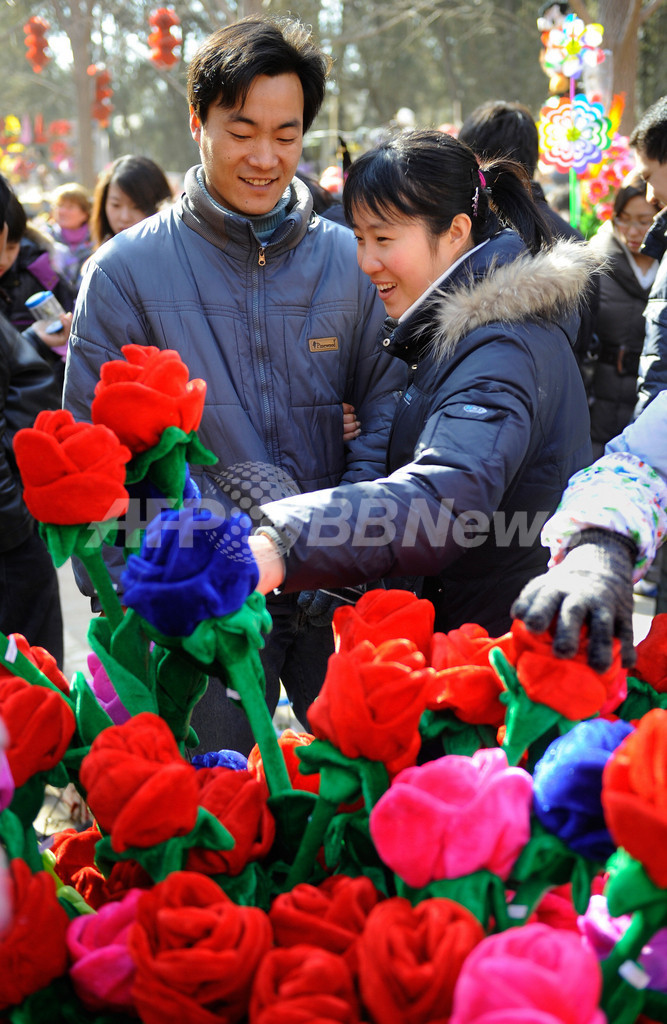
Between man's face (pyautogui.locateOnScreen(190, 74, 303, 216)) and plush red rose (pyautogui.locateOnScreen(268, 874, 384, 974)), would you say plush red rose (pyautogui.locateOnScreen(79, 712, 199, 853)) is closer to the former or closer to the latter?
plush red rose (pyautogui.locateOnScreen(268, 874, 384, 974))

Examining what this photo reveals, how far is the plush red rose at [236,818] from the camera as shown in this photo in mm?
855

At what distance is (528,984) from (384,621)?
0.42 meters

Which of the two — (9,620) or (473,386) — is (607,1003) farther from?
(9,620)

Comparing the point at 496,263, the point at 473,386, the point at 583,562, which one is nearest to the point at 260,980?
the point at 583,562

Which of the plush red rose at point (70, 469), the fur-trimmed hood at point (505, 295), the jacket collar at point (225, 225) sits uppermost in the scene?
the jacket collar at point (225, 225)

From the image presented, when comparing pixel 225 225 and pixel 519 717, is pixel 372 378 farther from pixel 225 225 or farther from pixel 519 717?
pixel 519 717

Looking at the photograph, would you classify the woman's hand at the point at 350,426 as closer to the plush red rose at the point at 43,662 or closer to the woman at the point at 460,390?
the woman at the point at 460,390

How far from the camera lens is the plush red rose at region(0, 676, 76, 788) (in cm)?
85

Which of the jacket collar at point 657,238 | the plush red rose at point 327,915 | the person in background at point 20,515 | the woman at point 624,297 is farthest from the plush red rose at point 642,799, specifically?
the woman at point 624,297

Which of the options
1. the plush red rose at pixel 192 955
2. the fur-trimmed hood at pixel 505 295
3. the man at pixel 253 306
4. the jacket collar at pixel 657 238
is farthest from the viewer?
the jacket collar at pixel 657 238

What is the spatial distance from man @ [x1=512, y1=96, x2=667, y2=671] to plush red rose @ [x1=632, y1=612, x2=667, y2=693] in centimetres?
11

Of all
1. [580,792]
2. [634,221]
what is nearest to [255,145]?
[580,792]

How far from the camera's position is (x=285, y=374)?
1.86 meters

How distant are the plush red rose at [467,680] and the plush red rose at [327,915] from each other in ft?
0.61
